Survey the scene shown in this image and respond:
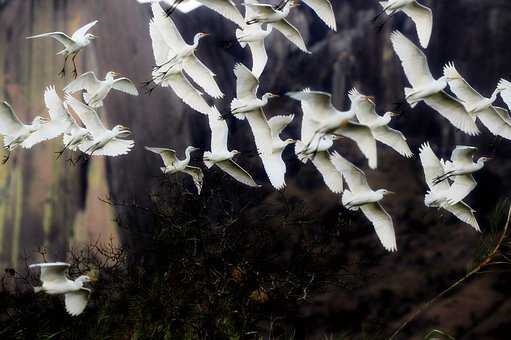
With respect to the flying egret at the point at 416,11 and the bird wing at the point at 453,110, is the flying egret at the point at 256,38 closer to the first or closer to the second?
the flying egret at the point at 416,11

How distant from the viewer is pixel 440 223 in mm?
11031

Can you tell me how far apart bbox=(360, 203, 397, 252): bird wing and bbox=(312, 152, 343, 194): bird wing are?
372mm

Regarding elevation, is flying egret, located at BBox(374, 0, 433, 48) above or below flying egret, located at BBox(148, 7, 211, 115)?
above

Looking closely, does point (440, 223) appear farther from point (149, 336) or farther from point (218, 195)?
point (149, 336)

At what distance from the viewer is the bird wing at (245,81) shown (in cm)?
440

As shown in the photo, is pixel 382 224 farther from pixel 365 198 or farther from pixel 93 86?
pixel 93 86

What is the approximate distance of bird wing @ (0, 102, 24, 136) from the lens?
504 centimetres

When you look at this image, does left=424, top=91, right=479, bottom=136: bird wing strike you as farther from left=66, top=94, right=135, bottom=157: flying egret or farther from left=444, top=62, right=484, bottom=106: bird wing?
left=66, top=94, right=135, bottom=157: flying egret

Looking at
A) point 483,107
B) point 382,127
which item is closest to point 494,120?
point 483,107

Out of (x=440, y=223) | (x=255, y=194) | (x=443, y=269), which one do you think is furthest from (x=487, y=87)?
(x=255, y=194)

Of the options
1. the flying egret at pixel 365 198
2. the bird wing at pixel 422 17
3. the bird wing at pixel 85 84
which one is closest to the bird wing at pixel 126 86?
the bird wing at pixel 85 84

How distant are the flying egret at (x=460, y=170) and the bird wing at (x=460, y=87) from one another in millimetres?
559

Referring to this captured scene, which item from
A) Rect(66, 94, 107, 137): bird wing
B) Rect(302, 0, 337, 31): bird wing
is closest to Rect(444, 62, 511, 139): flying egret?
Rect(302, 0, 337, 31): bird wing

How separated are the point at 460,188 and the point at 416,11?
1.51 metres
